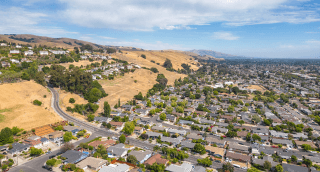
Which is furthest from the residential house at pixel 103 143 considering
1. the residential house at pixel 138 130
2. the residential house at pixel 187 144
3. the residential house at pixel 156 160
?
the residential house at pixel 187 144

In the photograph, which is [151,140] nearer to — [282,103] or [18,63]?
[282,103]

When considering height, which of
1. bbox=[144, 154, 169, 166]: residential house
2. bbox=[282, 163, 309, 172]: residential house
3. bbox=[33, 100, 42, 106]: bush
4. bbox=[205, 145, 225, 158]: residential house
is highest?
bbox=[33, 100, 42, 106]: bush

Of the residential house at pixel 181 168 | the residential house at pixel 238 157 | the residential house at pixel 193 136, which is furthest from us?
the residential house at pixel 193 136

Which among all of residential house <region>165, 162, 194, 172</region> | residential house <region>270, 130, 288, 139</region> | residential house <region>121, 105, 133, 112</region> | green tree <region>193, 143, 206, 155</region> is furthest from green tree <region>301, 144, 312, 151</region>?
residential house <region>121, 105, 133, 112</region>

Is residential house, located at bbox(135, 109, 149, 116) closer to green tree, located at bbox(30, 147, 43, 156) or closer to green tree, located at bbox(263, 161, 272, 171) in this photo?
green tree, located at bbox(30, 147, 43, 156)

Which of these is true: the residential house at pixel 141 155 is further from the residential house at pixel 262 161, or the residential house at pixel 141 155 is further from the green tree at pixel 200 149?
the residential house at pixel 262 161

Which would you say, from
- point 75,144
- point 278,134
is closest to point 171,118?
point 75,144

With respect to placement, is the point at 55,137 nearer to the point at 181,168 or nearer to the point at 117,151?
the point at 117,151
